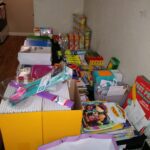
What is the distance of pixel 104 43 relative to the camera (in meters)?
1.89

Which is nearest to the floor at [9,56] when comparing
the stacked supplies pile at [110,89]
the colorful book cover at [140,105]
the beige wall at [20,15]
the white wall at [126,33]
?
the beige wall at [20,15]

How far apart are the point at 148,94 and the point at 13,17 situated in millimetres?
4729

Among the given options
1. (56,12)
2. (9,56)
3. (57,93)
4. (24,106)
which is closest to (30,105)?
(24,106)

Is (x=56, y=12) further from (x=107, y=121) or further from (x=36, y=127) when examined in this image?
(x=36, y=127)

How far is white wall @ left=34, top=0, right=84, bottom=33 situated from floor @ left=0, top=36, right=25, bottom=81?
3.24ft

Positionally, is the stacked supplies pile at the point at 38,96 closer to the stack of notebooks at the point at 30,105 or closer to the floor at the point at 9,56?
the stack of notebooks at the point at 30,105

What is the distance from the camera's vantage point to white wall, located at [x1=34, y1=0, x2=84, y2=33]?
267 centimetres

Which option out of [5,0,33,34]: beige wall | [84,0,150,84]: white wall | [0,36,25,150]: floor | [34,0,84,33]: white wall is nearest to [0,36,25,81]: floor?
[0,36,25,150]: floor

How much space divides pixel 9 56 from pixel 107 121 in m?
3.13

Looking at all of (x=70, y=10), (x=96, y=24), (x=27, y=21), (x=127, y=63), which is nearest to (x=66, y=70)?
(x=127, y=63)

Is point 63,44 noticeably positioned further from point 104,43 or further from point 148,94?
point 148,94

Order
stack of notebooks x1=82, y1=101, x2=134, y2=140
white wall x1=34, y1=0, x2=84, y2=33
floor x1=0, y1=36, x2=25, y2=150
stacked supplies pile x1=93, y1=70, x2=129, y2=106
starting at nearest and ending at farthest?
1. stack of notebooks x1=82, y1=101, x2=134, y2=140
2. stacked supplies pile x1=93, y1=70, x2=129, y2=106
3. white wall x1=34, y1=0, x2=84, y2=33
4. floor x1=0, y1=36, x2=25, y2=150

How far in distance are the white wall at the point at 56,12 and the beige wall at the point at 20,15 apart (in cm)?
228

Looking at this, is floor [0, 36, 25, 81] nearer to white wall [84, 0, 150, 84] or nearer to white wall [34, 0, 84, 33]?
white wall [34, 0, 84, 33]
